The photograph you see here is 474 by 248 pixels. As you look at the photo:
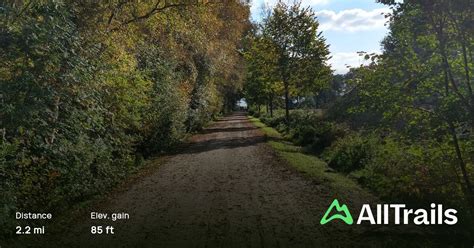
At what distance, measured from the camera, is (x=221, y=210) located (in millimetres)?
9359

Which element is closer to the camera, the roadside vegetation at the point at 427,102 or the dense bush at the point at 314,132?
the roadside vegetation at the point at 427,102

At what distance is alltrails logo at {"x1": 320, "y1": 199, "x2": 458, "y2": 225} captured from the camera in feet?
27.4

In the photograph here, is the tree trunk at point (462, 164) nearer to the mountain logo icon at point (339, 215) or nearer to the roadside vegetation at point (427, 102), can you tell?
the roadside vegetation at point (427, 102)

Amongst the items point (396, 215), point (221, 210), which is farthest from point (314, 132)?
point (221, 210)

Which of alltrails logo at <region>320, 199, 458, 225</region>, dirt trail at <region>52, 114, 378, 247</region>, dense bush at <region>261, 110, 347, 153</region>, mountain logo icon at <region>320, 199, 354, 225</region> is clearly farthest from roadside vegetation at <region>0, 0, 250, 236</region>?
dense bush at <region>261, 110, 347, 153</region>

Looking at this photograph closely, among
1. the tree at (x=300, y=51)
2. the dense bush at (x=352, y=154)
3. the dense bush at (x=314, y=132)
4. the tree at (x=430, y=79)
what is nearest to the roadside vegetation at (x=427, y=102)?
the tree at (x=430, y=79)

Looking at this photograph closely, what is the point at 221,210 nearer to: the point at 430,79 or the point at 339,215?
the point at 339,215

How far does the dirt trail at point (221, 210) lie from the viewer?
737 centimetres

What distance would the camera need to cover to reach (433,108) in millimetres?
8141

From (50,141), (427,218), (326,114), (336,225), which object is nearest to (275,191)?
(336,225)

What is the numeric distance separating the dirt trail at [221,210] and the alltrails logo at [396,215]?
1.05ft

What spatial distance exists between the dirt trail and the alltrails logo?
1.05ft

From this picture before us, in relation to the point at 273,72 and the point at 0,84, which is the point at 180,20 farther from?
the point at 273,72

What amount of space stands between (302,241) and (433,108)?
3775mm
